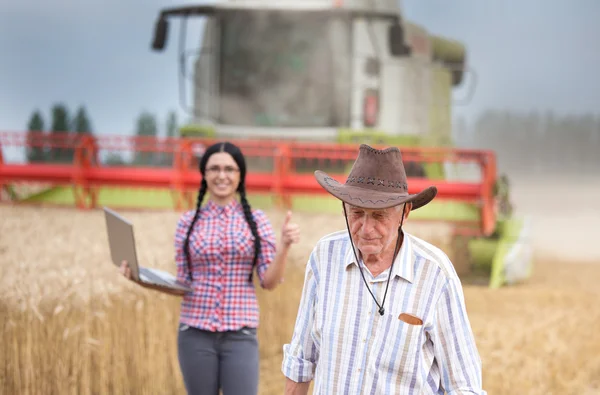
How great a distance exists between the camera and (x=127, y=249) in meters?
3.23

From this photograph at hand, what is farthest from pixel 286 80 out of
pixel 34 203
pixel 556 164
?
pixel 556 164

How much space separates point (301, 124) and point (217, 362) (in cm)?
732

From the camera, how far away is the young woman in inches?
129

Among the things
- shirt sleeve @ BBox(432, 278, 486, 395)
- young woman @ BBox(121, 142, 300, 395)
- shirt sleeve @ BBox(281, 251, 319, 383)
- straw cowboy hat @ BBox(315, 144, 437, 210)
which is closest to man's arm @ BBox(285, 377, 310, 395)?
shirt sleeve @ BBox(281, 251, 319, 383)

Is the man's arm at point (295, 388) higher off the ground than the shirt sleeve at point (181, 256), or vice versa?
the shirt sleeve at point (181, 256)

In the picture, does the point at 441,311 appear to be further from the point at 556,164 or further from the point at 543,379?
the point at 556,164

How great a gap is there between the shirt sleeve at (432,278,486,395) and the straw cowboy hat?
244mm

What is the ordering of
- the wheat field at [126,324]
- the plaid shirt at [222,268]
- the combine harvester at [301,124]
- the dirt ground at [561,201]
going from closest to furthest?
the plaid shirt at [222,268] → the wheat field at [126,324] → the combine harvester at [301,124] → the dirt ground at [561,201]

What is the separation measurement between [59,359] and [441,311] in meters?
2.74

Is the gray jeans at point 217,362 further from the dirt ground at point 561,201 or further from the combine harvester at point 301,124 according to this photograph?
the dirt ground at point 561,201

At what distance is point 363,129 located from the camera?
10711 mm

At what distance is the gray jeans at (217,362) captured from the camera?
10.7ft

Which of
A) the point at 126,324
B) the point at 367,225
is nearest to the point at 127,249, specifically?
the point at 367,225

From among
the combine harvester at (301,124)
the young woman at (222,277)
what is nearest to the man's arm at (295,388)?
the young woman at (222,277)
